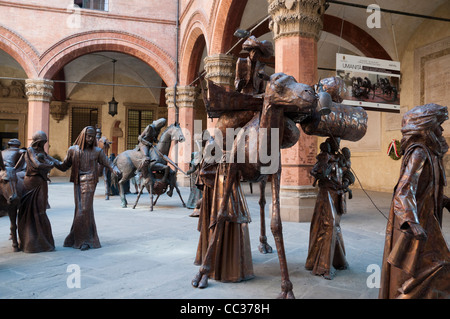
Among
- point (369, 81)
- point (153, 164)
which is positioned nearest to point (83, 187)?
point (153, 164)

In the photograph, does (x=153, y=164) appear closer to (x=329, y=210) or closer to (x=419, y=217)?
(x=329, y=210)

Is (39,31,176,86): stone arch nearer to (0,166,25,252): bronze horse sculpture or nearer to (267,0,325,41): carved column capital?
(267,0,325,41): carved column capital

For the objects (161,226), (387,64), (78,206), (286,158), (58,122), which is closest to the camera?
(78,206)

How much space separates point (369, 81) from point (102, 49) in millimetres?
11576

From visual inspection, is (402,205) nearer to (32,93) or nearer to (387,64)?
(387,64)

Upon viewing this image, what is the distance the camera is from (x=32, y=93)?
1431 centimetres

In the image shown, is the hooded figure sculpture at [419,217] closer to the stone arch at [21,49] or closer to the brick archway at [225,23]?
the brick archway at [225,23]

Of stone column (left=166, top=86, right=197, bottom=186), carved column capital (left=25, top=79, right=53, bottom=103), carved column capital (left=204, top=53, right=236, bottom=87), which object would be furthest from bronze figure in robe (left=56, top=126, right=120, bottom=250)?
carved column capital (left=25, top=79, right=53, bottom=103)

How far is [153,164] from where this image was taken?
26.2 ft

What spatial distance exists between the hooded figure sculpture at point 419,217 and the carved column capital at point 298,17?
4.59 metres

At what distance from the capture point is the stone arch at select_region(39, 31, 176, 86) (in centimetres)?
1423

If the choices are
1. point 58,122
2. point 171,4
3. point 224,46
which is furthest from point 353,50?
point 58,122
